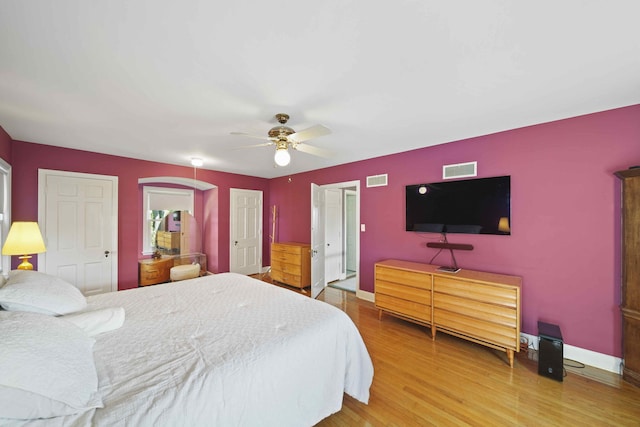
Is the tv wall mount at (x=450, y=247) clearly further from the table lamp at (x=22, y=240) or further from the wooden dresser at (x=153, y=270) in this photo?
the wooden dresser at (x=153, y=270)

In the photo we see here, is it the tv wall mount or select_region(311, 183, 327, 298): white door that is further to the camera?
select_region(311, 183, 327, 298): white door

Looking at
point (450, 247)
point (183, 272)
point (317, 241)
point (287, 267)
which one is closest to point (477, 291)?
point (450, 247)

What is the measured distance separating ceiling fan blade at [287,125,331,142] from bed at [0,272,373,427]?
55.7 inches

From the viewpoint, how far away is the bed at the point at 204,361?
Answer: 96 centimetres

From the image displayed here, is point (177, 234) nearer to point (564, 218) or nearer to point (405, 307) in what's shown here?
point (405, 307)

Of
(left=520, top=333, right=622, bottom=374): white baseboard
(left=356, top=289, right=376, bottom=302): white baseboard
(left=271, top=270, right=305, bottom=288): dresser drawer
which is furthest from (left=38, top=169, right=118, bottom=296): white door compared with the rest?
(left=520, top=333, right=622, bottom=374): white baseboard

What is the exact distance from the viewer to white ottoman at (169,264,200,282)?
4.45m

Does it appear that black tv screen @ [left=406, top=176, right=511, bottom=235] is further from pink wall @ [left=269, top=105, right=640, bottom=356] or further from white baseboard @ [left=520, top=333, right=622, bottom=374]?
white baseboard @ [left=520, top=333, right=622, bottom=374]

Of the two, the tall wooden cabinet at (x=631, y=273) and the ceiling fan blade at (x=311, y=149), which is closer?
the tall wooden cabinet at (x=631, y=273)

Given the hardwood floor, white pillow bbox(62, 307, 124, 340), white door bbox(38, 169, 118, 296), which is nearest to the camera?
white pillow bbox(62, 307, 124, 340)

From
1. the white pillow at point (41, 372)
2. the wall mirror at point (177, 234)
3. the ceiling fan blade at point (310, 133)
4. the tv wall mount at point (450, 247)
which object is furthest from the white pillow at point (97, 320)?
the wall mirror at point (177, 234)

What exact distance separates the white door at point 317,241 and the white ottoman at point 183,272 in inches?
93.7

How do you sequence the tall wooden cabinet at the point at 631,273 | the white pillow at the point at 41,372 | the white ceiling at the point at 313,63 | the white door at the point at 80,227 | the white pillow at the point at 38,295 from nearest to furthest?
the white pillow at the point at 41,372 → the white ceiling at the point at 313,63 → the white pillow at the point at 38,295 → the tall wooden cabinet at the point at 631,273 → the white door at the point at 80,227

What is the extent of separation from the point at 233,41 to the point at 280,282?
4.37m
